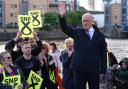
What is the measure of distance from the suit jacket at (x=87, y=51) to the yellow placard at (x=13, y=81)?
99 centimetres

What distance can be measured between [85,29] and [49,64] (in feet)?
8.90

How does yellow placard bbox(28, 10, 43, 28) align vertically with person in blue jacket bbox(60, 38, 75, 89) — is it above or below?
above

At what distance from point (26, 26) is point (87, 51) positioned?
3525mm

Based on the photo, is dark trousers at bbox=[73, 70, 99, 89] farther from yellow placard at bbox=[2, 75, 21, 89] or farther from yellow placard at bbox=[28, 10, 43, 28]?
yellow placard at bbox=[28, 10, 43, 28]

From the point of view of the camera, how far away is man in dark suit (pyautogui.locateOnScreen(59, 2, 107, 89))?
862 cm

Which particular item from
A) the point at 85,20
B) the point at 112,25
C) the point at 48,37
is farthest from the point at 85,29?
the point at 112,25

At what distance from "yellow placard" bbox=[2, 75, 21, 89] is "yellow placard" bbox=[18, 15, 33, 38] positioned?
2943 millimetres

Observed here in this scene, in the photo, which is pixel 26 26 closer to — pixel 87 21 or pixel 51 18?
pixel 87 21

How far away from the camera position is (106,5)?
150 metres

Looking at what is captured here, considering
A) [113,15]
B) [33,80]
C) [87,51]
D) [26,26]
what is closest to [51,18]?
[113,15]

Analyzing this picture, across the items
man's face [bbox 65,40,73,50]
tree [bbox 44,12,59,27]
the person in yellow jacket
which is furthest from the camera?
tree [bbox 44,12,59,27]

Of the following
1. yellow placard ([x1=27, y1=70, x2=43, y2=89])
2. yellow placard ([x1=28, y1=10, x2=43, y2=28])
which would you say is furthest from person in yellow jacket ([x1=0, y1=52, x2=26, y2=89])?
yellow placard ([x1=28, y1=10, x2=43, y2=28])

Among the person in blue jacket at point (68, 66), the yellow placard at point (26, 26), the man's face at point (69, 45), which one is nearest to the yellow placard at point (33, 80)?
the person in blue jacket at point (68, 66)

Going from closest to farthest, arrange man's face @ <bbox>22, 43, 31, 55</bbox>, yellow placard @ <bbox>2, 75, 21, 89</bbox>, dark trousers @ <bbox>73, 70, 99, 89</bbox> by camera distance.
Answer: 1. yellow placard @ <bbox>2, 75, 21, 89</bbox>
2. dark trousers @ <bbox>73, 70, 99, 89</bbox>
3. man's face @ <bbox>22, 43, 31, 55</bbox>
